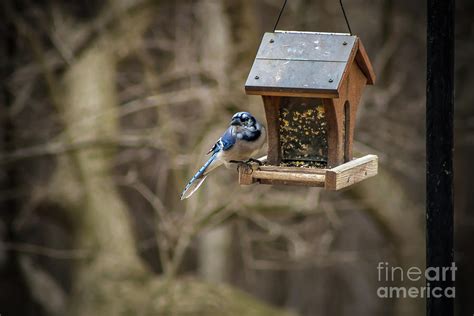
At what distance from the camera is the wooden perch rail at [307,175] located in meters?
4.26

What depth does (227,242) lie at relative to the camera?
10.4 metres

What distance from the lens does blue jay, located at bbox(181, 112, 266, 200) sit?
16.0ft

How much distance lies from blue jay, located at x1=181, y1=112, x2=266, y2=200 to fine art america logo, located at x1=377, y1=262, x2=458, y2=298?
113cm

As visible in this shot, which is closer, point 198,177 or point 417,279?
point 198,177

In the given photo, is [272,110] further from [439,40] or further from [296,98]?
[439,40]

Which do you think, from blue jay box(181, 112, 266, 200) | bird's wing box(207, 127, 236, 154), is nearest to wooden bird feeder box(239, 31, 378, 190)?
blue jay box(181, 112, 266, 200)

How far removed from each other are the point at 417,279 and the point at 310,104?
16.3 ft

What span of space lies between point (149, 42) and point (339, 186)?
5046mm

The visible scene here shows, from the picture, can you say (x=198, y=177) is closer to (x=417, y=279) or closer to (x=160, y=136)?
(x=160, y=136)

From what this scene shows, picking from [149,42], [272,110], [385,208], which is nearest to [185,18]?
[149,42]

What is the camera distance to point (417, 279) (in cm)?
923

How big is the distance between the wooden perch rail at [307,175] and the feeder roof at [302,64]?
1.25ft

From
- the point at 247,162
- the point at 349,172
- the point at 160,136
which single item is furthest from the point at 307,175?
the point at 160,136

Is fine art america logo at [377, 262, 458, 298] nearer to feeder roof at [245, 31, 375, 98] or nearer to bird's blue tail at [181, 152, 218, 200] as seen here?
feeder roof at [245, 31, 375, 98]
